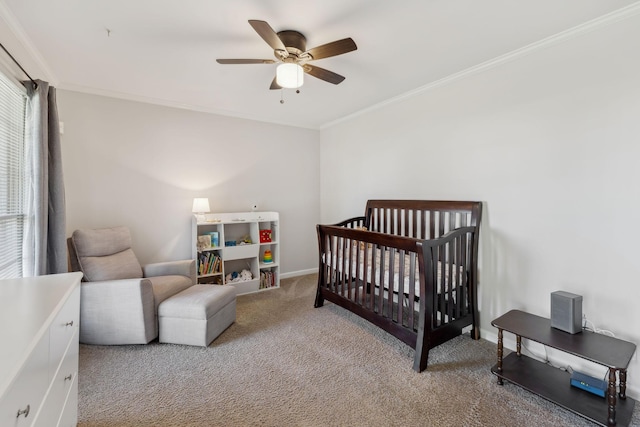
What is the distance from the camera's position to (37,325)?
0.87 metres

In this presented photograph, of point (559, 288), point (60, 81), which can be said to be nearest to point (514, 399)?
point (559, 288)

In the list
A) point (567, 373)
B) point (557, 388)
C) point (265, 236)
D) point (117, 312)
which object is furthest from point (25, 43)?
point (567, 373)

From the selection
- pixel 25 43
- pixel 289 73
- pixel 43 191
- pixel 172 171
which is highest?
pixel 25 43

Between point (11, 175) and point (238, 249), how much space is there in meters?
2.11

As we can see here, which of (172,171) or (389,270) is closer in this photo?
(389,270)

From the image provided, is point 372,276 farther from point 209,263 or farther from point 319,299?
point 209,263

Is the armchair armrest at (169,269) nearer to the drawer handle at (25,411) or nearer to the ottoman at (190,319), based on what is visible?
the ottoman at (190,319)

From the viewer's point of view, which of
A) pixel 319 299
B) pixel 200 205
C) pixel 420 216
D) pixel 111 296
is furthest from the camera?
pixel 200 205

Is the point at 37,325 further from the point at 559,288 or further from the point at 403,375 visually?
the point at 559,288

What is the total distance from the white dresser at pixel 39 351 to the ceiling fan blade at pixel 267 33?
1581mm

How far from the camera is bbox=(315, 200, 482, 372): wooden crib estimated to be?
2.05 metres

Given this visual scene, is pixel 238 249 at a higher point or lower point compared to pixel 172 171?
lower

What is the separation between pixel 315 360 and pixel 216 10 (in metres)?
2.50

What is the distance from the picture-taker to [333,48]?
1817 mm
